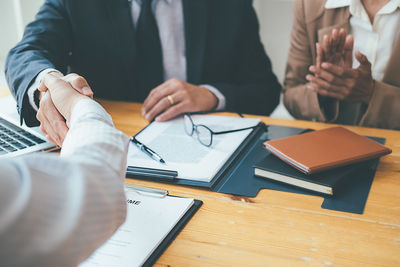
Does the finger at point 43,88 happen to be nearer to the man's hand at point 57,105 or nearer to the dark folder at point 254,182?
the man's hand at point 57,105

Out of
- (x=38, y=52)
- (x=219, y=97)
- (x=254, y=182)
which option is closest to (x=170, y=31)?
(x=219, y=97)

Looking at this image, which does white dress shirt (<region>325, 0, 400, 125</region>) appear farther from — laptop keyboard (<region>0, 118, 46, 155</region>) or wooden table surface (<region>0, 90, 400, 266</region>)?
laptop keyboard (<region>0, 118, 46, 155</region>)

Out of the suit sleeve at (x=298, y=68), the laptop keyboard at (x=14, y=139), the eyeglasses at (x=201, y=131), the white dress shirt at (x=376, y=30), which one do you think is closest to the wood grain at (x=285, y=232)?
the eyeglasses at (x=201, y=131)

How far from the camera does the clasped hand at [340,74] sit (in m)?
1.07

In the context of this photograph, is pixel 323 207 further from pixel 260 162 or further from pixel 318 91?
pixel 318 91

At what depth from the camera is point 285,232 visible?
0.56 metres

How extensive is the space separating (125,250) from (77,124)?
186 mm

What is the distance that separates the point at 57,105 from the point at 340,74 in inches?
30.4

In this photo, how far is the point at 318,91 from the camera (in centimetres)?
112

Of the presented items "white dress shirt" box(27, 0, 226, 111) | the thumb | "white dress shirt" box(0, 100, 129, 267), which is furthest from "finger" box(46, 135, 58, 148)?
the thumb

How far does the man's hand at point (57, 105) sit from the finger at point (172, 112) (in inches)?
11.2

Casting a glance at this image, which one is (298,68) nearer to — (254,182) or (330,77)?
(330,77)

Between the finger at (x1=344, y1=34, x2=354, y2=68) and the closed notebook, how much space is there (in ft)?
1.62

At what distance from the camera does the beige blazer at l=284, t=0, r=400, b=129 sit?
3.60 feet
